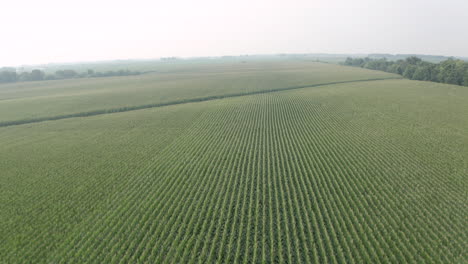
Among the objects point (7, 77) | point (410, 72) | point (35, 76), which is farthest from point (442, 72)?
point (7, 77)

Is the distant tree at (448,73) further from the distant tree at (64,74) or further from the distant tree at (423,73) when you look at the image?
the distant tree at (64,74)

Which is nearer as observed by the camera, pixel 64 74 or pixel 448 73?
pixel 448 73

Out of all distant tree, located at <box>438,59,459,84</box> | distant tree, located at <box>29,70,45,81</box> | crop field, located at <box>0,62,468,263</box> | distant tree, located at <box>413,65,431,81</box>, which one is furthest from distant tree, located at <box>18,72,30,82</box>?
distant tree, located at <box>438,59,459,84</box>

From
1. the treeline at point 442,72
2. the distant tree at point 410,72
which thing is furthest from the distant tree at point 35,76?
the treeline at point 442,72

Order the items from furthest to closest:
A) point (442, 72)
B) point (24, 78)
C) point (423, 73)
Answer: point (24, 78), point (423, 73), point (442, 72)

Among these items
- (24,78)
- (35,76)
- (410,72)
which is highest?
(35,76)

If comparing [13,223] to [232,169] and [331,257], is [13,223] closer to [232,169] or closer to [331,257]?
[232,169]

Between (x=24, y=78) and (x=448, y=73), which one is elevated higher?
(x=24, y=78)

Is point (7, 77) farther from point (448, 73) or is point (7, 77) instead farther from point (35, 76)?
point (448, 73)

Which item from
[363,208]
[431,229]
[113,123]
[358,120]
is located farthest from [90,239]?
[358,120]

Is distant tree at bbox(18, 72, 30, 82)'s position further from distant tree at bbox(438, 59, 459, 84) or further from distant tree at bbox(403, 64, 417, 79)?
distant tree at bbox(438, 59, 459, 84)
